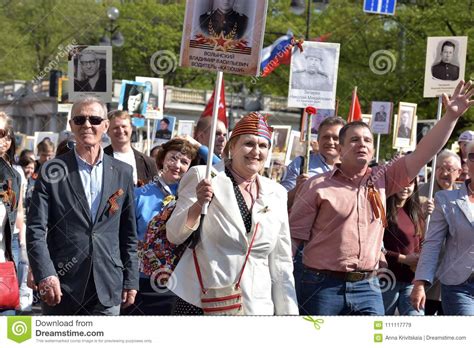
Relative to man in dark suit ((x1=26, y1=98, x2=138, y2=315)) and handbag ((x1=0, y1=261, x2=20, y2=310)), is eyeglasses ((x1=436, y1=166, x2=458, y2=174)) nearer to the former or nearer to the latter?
man in dark suit ((x1=26, y1=98, x2=138, y2=315))

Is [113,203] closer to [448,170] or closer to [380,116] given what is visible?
[448,170]

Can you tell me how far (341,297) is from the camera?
21.0ft

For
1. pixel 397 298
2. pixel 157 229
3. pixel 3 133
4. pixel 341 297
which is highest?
pixel 3 133

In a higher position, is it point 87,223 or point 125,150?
point 125,150

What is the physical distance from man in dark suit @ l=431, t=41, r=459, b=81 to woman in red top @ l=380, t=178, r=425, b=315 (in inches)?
55.1

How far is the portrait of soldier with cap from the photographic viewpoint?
32.8 ft

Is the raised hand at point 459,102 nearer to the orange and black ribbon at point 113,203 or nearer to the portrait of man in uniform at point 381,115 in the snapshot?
the orange and black ribbon at point 113,203

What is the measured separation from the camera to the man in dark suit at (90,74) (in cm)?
1003

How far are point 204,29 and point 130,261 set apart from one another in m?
1.46

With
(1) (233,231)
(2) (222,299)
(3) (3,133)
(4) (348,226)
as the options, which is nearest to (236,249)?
(1) (233,231)

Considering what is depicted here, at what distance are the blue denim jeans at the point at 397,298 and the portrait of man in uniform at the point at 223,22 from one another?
2892 mm

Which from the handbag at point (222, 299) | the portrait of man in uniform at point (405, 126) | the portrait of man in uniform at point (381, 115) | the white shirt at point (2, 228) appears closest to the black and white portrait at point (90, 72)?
the white shirt at point (2, 228)

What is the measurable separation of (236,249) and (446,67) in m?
4.81

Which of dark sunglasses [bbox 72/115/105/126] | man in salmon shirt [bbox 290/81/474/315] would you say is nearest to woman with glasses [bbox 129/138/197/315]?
dark sunglasses [bbox 72/115/105/126]
